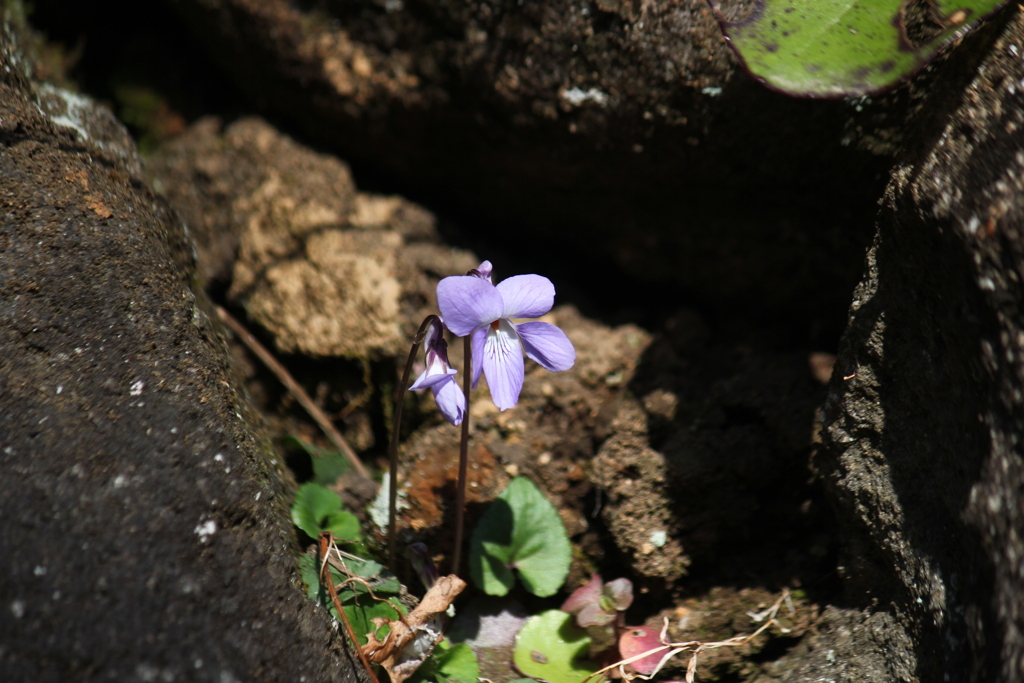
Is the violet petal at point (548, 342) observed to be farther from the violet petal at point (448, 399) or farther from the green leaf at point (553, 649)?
the green leaf at point (553, 649)

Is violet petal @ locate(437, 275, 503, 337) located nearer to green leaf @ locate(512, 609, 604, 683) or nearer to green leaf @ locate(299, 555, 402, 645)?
green leaf @ locate(299, 555, 402, 645)

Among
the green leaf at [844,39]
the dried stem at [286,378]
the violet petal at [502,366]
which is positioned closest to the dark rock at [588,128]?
the green leaf at [844,39]

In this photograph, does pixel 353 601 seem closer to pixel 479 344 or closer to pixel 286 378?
pixel 479 344

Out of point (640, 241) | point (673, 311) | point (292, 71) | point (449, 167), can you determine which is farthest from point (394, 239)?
point (673, 311)

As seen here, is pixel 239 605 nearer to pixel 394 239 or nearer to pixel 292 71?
pixel 394 239

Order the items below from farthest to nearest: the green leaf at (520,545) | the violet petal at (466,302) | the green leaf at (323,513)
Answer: the green leaf at (520,545) < the green leaf at (323,513) < the violet petal at (466,302)

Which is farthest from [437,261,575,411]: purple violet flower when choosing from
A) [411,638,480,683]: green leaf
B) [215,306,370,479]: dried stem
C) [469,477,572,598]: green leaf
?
[215,306,370,479]: dried stem
